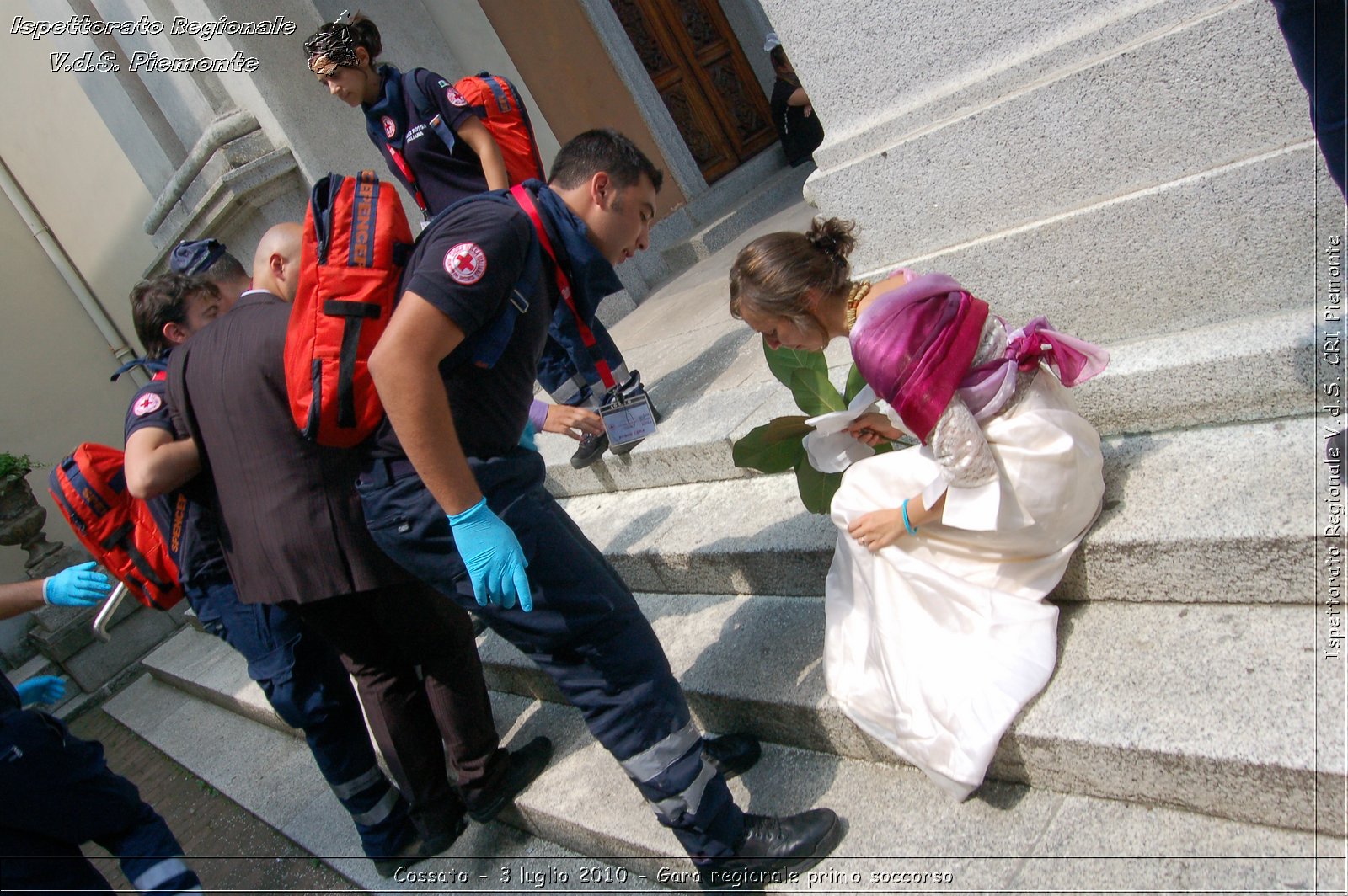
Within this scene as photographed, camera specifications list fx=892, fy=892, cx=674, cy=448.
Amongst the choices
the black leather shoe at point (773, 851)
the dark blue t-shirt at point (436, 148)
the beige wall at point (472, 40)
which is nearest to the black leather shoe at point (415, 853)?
the black leather shoe at point (773, 851)

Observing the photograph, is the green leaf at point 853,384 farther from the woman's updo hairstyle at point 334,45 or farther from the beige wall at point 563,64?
the beige wall at point 563,64

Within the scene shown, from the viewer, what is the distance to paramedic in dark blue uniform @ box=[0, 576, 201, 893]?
2.31m

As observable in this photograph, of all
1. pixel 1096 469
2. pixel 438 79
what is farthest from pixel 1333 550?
pixel 438 79

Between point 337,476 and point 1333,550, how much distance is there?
2477 mm

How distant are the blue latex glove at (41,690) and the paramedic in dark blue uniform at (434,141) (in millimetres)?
2166

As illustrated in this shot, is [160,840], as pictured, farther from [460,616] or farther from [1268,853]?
[1268,853]

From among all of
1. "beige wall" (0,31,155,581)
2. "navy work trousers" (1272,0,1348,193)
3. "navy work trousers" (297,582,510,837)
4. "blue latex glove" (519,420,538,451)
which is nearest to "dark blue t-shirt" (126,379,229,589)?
"navy work trousers" (297,582,510,837)

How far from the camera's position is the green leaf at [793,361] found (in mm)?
2742

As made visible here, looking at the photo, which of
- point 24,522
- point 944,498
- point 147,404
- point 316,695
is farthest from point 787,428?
point 24,522

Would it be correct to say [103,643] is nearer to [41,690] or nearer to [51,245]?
[51,245]

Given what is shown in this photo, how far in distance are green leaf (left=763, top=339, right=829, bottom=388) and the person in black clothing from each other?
5.17 m

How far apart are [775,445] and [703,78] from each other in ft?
20.6

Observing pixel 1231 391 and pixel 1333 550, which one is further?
pixel 1231 391

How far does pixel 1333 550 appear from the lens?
1914mm
